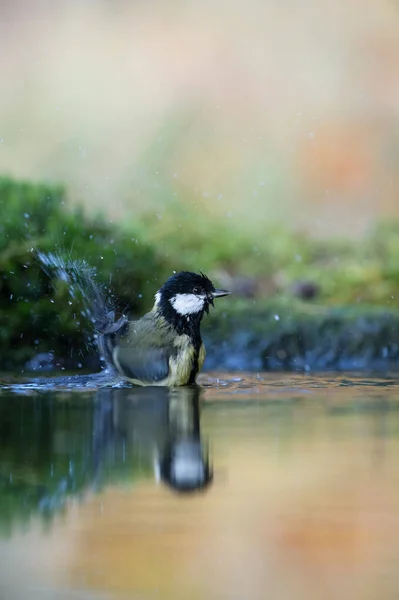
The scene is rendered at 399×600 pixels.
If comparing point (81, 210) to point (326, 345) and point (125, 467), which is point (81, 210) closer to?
point (326, 345)

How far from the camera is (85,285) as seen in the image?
5.66 metres

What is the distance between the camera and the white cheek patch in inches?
211

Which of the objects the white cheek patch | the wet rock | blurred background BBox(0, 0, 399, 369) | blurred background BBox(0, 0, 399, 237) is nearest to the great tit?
the white cheek patch

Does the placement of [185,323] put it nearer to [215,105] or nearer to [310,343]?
[310,343]

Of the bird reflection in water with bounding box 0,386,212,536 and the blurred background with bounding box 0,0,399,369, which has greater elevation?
the blurred background with bounding box 0,0,399,369

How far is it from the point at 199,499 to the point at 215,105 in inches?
341

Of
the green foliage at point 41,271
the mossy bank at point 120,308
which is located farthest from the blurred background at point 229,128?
the green foliage at point 41,271

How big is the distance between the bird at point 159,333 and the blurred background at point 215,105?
3.85 metres

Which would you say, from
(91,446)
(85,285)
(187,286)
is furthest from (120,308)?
(91,446)

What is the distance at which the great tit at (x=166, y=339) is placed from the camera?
203 inches

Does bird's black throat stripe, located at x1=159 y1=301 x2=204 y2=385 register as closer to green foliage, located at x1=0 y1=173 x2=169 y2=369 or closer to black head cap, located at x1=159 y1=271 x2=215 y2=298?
black head cap, located at x1=159 y1=271 x2=215 y2=298

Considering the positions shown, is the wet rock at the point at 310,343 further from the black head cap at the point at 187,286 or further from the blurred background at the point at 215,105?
the blurred background at the point at 215,105

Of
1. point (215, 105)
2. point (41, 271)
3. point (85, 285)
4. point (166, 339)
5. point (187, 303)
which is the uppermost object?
point (215, 105)

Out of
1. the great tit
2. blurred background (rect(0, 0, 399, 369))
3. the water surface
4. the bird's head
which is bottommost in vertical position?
the water surface
